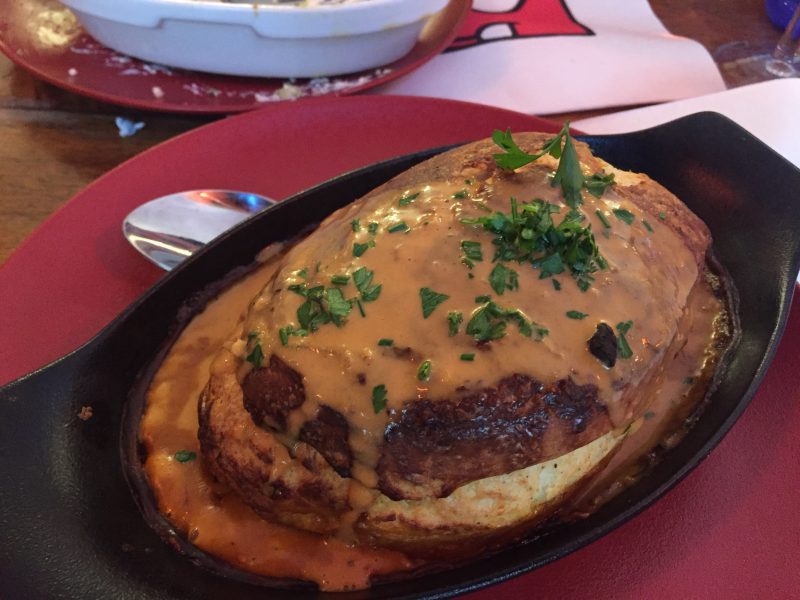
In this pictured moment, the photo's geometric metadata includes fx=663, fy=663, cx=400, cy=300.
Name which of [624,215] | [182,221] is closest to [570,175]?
[624,215]

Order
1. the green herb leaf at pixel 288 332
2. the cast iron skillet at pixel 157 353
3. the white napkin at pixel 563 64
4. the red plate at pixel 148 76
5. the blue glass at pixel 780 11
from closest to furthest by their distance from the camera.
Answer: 1. the cast iron skillet at pixel 157 353
2. the green herb leaf at pixel 288 332
3. the red plate at pixel 148 76
4. the white napkin at pixel 563 64
5. the blue glass at pixel 780 11

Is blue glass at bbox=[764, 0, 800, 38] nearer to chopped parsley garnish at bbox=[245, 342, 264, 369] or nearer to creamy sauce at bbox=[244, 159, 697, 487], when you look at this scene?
creamy sauce at bbox=[244, 159, 697, 487]

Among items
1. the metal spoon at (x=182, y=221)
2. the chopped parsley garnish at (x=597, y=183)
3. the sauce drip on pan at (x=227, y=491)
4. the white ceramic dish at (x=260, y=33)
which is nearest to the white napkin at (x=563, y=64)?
the white ceramic dish at (x=260, y=33)

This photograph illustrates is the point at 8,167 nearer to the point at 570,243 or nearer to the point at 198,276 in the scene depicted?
the point at 198,276

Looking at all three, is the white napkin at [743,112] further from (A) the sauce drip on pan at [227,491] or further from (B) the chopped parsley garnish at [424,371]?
(B) the chopped parsley garnish at [424,371]

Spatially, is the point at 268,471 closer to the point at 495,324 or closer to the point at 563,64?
the point at 495,324

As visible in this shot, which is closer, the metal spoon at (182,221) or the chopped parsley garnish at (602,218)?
the chopped parsley garnish at (602,218)
